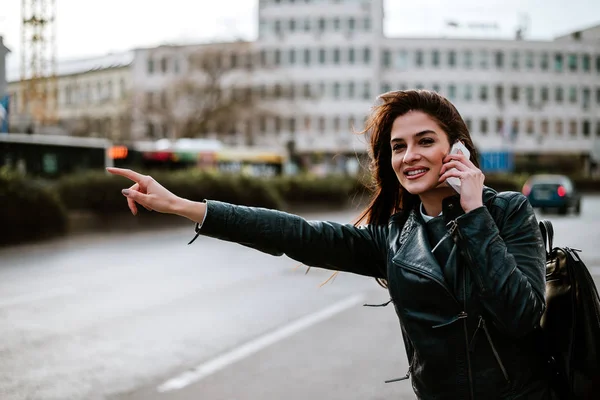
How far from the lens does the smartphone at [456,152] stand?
226 cm

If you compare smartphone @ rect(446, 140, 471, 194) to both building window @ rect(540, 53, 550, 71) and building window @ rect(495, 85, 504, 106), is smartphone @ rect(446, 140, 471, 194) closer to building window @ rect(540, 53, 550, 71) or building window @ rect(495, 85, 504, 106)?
building window @ rect(495, 85, 504, 106)

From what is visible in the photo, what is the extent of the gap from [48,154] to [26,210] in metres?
11.9

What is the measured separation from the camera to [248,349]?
6832 mm

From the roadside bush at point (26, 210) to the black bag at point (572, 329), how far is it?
55.0 ft

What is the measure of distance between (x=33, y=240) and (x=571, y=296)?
17533 millimetres

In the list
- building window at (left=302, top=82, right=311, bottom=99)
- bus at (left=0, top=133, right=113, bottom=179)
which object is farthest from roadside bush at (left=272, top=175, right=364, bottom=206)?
building window at (left=302, top=82, right=311, bottom=99)

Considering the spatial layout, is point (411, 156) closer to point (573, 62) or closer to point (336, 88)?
point (336, 88)

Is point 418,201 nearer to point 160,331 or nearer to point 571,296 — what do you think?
point 571,296

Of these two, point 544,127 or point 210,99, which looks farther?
point 544,127

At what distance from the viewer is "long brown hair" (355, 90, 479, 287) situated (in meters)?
2.50

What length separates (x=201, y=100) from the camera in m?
51.8

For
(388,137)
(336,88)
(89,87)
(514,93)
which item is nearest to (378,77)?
(336,88)

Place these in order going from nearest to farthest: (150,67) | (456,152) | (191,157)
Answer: (456,152)
(191,157)
(150,67)

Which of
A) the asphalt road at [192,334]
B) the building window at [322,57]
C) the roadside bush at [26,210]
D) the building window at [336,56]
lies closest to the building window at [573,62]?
the building window at [336,56]
